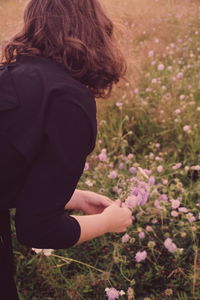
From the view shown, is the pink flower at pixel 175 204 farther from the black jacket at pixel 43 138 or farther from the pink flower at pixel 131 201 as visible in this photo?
the black jacket at pixel 43 138

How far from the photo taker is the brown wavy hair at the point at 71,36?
3.26ft

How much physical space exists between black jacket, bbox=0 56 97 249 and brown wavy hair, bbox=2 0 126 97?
0.14 meters

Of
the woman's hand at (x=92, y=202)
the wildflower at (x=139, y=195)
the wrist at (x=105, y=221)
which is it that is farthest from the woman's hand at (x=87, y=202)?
the wrist at (x=105, y=221)

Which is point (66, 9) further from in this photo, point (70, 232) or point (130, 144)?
point (130, 144)

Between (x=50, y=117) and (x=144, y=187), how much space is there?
0.78 meters

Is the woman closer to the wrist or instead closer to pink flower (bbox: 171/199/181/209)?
the wrist

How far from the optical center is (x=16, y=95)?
85 cm

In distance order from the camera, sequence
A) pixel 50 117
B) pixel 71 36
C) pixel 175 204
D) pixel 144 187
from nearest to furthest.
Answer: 1. pixel 50 117
2. pixel 71 36
3. pixel 144 187
4. pixel 175 204

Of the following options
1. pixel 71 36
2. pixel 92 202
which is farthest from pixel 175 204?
pixel 71 36

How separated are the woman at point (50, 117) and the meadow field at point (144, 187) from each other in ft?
0.81

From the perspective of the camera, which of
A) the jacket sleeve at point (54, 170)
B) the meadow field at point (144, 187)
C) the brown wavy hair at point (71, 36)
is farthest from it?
the meadow field at point (144, 187)

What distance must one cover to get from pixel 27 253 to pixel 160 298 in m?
0.77

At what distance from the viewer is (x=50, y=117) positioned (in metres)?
0.83

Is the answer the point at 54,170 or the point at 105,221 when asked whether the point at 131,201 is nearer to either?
the point at 105,221
